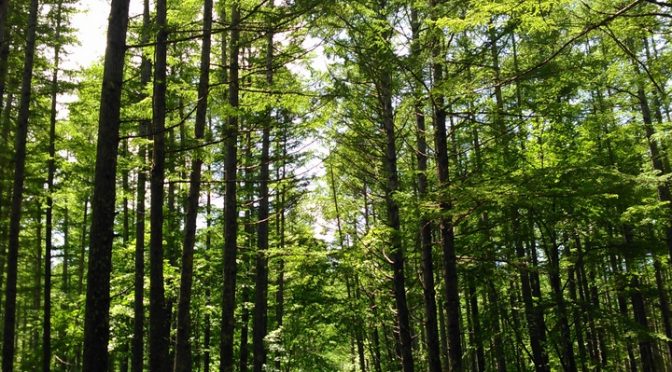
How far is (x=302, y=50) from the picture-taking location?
8.44 metres

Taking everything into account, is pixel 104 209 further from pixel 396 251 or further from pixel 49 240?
pixel 49 240

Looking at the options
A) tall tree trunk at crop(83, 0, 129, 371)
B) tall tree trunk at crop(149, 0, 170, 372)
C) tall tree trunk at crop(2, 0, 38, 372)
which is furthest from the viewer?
tall tree trunk at crop(2, 0, 38, 372)

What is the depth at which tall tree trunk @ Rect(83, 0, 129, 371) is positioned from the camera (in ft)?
16.6

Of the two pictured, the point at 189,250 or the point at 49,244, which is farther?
the point at 49,244

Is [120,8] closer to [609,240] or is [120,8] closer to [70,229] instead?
[609,240]

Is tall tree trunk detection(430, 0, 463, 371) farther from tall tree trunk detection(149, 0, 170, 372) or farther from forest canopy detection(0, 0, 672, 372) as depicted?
tall tree trunk detection(149, 0, 170, 372)

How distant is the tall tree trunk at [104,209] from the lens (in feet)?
16.6

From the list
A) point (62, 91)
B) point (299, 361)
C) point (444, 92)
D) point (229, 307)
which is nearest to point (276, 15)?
point (444, 92)

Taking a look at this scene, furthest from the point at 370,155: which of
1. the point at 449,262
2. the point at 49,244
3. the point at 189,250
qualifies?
the point at 49,244

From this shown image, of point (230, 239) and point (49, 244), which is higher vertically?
point (49, 244)

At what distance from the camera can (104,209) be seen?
5340 mm

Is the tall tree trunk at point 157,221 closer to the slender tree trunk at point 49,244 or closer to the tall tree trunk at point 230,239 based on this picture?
the tall tree trunk at point 230,239

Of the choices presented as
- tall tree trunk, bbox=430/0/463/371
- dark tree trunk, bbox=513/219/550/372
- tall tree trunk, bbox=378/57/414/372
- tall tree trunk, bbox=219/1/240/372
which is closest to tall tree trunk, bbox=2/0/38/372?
tall tree trunk, bbox=219/1/240/372

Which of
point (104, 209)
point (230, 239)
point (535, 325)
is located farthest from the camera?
point (535, 325)
